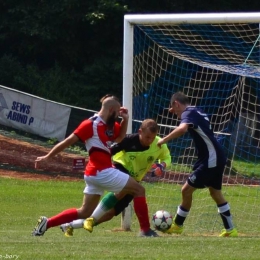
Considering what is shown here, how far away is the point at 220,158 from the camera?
1128 centimetres

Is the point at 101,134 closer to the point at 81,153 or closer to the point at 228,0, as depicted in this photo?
the point at 81,153

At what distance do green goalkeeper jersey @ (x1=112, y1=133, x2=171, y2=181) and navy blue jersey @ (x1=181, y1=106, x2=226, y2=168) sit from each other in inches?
19.3

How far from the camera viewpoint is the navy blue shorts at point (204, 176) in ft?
36.9

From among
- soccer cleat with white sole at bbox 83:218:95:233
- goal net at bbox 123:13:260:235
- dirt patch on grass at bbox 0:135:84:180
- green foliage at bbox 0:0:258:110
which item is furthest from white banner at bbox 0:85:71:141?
soccer cleat with white sole at bbox 83:218:95:233

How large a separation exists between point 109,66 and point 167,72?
653 inches

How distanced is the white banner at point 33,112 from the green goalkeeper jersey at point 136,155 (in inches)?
638

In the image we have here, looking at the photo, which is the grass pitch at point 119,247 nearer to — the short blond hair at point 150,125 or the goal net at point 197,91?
the short blond hair at point 150,125

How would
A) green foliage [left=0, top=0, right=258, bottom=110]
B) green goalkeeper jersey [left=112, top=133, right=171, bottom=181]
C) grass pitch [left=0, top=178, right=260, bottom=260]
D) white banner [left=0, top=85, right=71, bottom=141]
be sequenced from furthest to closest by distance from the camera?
green foliage [left=0, top=0, right=258, bottom=110], white banner [left=0, top=85, right=71, bottom=141], green goalkeeper jersey [left=112, top=133, right=171, bottom=181], grass pitch [left=0, top=178, right=260, bottom=260]

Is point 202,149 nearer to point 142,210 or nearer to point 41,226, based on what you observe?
point 142,210

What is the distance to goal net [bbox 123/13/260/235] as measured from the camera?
12.4 meters

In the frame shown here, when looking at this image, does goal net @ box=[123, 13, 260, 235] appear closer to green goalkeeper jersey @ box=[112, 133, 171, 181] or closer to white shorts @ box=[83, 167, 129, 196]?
green goalkeeper jersey @ box=[112, 133, 171, 181]

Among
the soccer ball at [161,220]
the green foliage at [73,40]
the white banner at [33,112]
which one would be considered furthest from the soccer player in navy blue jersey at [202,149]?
the green foliage at [73,40]

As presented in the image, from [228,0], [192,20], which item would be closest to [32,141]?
[228,0]

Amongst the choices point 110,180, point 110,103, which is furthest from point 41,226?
point 110,103
